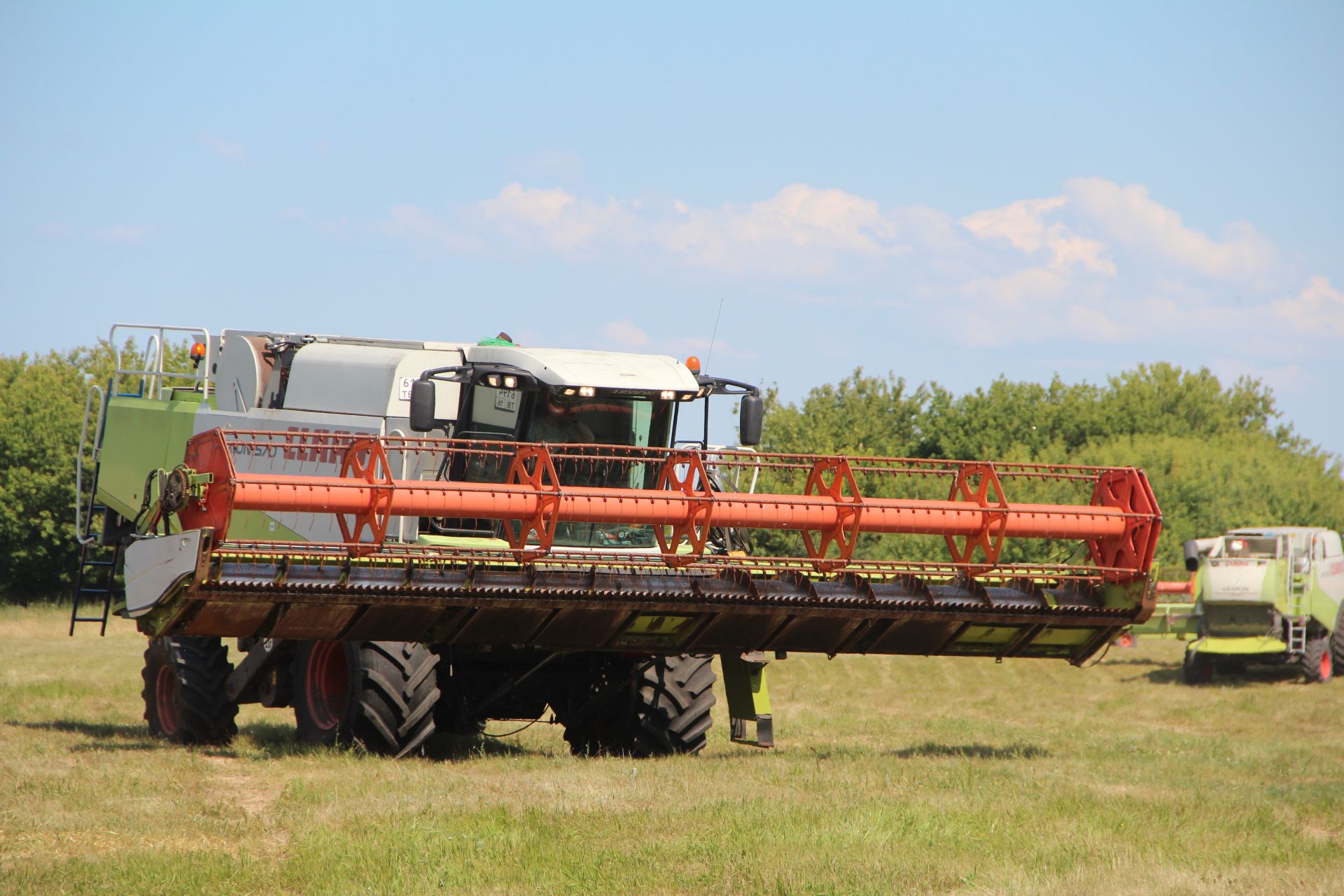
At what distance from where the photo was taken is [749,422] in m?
12.0

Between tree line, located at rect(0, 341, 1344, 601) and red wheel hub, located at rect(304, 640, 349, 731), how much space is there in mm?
17266

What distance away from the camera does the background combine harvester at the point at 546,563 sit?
373 inches

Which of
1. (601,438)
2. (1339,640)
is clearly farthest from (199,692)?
(1339,640)

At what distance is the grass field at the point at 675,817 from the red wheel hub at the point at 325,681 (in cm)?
42

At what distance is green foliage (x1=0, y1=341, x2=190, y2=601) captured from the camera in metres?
40.9

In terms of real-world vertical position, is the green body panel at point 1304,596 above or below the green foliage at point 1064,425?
below

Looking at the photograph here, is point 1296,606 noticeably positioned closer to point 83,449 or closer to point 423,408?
point 423,408

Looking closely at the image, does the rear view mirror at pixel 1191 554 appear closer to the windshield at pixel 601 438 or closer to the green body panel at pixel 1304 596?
the green body panel at pixel 1304 596

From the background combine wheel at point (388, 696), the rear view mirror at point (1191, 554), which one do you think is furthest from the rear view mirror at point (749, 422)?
the rear view mirror at point (1191, 554)

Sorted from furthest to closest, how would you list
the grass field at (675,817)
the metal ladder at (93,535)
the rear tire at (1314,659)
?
1. the rear tire at (1314,659)
2. the metal ladder at (93,535)
3. the grass field at (675,817)

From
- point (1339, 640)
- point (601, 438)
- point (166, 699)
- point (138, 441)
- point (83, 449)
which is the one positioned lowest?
point (166, 699)

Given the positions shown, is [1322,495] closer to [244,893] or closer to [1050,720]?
[1050,720]

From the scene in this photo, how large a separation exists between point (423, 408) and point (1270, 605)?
653 inches

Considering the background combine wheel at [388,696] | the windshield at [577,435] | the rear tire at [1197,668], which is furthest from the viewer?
the rear tire at [1197,668]
